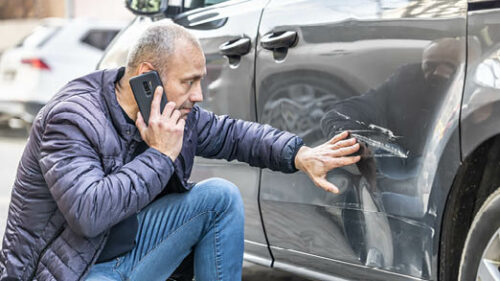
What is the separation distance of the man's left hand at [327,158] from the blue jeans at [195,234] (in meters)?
0.27

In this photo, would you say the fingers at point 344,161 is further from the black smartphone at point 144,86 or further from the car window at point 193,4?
the car window at point 193,4

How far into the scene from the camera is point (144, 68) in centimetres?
268

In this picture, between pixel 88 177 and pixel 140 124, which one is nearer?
pixel 88 177

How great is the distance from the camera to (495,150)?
2.50 meters

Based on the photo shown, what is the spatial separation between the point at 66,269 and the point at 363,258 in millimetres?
988

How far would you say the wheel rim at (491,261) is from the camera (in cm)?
247

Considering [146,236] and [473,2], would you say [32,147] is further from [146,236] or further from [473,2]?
[473,2]

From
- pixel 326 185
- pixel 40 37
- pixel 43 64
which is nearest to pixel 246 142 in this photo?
pixel 326 185

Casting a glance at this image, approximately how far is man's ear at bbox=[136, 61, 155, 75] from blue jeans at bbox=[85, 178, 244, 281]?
48cm

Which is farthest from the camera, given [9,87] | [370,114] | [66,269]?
[9,87]

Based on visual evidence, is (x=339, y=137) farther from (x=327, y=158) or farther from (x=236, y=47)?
(x=236, y=47)

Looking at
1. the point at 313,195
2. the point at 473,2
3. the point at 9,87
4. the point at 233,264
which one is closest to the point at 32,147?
the point at 233,264

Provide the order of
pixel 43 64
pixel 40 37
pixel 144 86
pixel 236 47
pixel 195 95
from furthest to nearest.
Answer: pixel 40 37 < pixel 43 64 < pixel 236 47 < pixel 195 95 < pixel 144 86

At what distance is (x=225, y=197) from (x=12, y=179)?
16.1 ft
